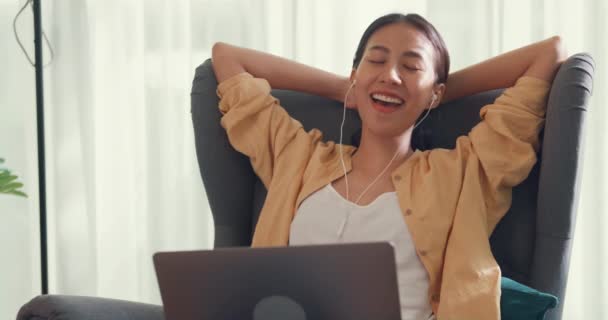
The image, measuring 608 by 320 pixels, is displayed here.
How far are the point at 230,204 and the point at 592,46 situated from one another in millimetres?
1263

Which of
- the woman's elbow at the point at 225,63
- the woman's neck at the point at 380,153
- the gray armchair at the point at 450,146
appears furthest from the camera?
the woman's elbow at the point at 225,63

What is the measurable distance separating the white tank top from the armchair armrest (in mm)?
390

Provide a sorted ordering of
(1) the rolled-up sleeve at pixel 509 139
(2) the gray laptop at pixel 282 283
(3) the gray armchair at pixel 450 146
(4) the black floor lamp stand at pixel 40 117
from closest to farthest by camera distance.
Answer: (2) the gray laptop at pixel 282 283 → (3) the gray armchair at pixel 450 146 → (1) the rolled-up sleeve at pixel 509 139 → (4) the black floor lamp stand at pixel 40 117

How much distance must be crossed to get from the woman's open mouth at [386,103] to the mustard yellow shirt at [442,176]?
128 mm

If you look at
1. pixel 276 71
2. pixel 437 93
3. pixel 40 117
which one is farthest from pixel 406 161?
pixel 40 117

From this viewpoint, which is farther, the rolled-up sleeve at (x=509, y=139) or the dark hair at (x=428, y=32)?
the dark hair at (x=428, y=32)

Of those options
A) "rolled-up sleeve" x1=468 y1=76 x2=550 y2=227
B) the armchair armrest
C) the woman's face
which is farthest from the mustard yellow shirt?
the armchair armrest

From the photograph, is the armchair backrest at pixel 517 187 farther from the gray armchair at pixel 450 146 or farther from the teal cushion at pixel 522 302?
the teal cushion at pixel 522 302

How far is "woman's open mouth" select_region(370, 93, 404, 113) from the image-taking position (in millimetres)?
1836

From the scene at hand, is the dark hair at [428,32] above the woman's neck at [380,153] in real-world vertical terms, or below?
above

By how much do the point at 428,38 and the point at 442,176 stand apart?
32 cm

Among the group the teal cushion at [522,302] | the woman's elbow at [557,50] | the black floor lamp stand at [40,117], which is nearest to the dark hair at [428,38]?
the woman's elbow at [557,50]

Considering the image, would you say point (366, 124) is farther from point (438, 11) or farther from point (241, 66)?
point (438, 11)

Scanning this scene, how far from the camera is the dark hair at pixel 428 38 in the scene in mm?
1905
